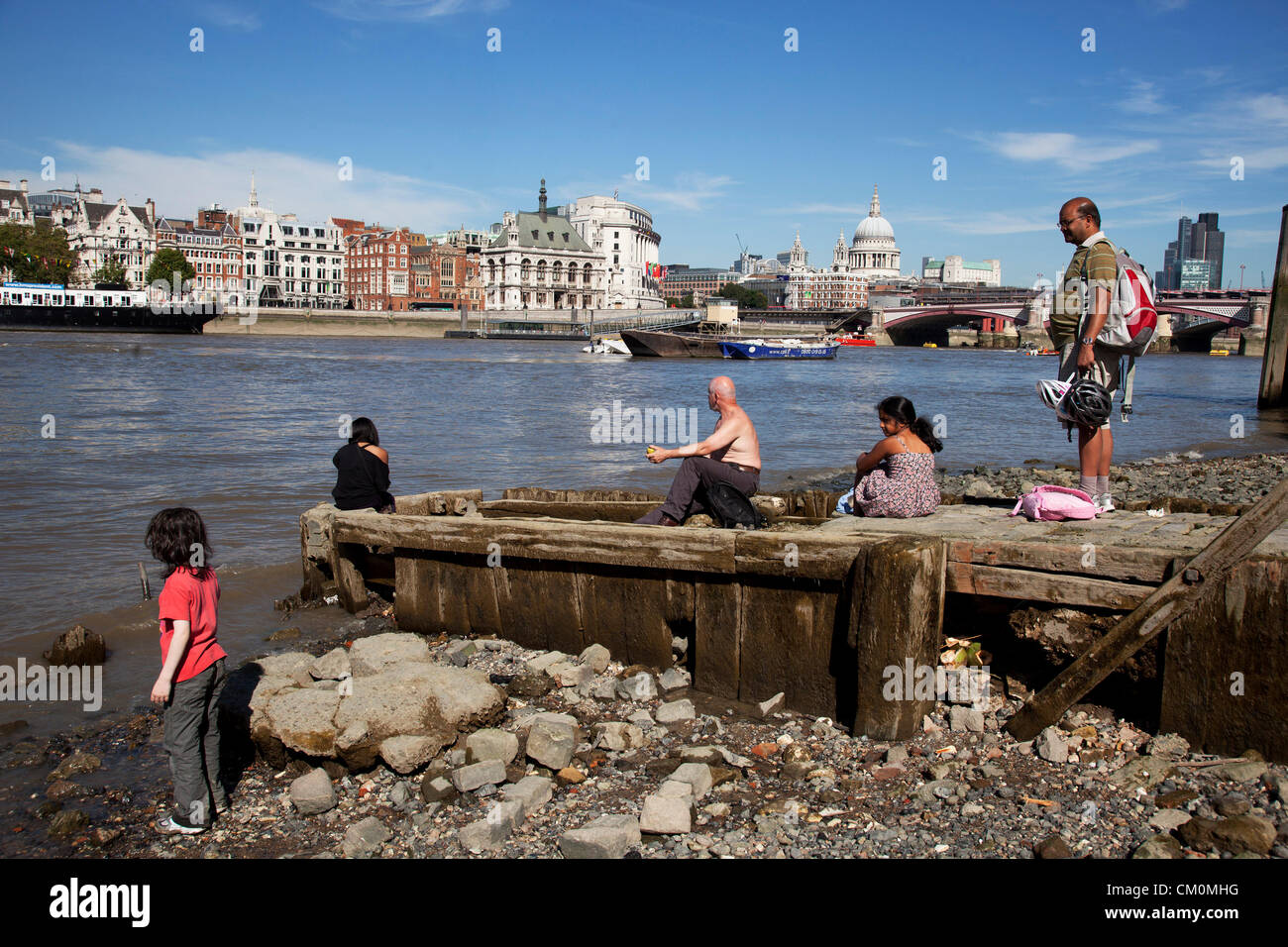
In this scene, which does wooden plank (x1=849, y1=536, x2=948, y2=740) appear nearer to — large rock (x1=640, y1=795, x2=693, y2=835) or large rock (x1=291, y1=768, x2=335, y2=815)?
large rock (x1=640, y1=795, x2=693, y2=835)

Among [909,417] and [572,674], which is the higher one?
[909,417]

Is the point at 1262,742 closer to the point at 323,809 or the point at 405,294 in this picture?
the point at 323,809

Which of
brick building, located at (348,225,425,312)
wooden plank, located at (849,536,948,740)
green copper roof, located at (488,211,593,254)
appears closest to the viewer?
wooden plank, located at (849,536,948,740)

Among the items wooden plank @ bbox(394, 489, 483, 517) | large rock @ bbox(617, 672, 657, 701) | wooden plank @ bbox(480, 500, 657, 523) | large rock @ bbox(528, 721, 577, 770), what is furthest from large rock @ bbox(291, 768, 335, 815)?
wooden plank @ bbox(394, 489, 483, 517)

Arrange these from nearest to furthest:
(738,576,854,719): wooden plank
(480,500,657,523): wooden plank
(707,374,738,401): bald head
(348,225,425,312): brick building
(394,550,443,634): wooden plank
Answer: (738,576,854,719): wooden plank
(394,550,443,634): wooden plank
(707,374,738,401): bald head
(480,500,657,523): wooden plank
(348,225,425,312): brick building

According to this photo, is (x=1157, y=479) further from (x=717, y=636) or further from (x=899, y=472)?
(x=717, y=636)

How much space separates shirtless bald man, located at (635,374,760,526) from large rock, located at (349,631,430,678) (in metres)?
2.13

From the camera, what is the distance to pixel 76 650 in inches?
303

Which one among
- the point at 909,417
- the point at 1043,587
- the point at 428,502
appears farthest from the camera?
the point at 428,502

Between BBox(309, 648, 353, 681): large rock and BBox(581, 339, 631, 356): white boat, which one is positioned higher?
BBox(581, 339, 631, 356): white boat

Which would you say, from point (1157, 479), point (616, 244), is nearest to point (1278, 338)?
point (1157, 479)

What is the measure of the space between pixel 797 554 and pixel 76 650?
5956 mm

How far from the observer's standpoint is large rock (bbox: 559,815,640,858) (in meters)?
4.33

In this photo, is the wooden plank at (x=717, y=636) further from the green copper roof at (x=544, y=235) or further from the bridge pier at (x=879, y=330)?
the green copper roof at (x=544, y=235)
